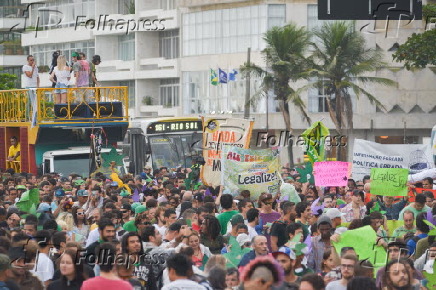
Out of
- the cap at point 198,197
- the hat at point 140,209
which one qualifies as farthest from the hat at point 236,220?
the cap at point 198,197

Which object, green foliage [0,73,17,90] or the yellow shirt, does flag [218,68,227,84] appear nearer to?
green foliage [0,73,17,90]

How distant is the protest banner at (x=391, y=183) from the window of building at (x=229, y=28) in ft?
125

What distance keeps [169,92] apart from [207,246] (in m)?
49.5

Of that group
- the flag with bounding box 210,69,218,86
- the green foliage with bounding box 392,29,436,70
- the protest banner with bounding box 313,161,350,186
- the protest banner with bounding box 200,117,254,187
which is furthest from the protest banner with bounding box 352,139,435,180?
the flag with bounding box 210,69,218,86

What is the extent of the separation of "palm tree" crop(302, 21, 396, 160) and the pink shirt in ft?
126

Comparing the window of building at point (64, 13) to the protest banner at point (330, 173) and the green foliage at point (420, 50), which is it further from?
the protest banner at point (330, 173)

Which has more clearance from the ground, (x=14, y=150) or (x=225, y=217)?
(x=225, y=217)

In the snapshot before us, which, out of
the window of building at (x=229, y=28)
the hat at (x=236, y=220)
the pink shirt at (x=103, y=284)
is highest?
the window of building at (x=229, y=28)

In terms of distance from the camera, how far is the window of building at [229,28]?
57625 millimetres

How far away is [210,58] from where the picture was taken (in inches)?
2376

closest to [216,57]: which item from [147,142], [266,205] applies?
[147,142]

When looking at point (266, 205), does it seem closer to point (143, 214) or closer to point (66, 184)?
point (143, 214)

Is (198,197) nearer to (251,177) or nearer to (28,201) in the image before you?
(251,177)

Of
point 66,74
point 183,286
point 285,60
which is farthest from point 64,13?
point 183,286
